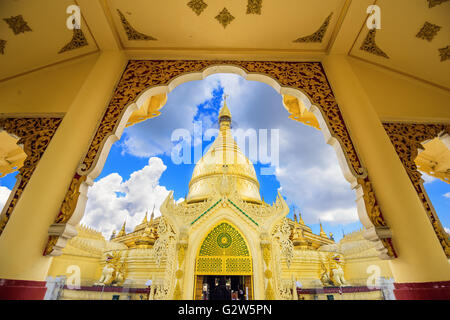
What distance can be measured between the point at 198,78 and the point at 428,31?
2.91 m

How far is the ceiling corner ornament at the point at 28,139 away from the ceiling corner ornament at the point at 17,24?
41.4 inches

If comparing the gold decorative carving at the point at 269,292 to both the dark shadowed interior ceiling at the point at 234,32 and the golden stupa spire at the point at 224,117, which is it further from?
the golden stupa spire at the point at 224,117

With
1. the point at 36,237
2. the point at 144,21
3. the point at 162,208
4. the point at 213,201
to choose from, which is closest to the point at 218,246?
the point at 213,201

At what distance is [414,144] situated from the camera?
235 cm

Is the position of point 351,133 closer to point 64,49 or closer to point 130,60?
point 130,60

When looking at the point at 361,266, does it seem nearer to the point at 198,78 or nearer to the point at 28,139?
the point at 198,78

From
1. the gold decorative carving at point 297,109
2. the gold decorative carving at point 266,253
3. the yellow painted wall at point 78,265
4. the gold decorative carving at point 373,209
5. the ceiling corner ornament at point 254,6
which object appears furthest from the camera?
the yellow painted wall at point 78,265

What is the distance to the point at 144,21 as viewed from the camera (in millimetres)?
2807

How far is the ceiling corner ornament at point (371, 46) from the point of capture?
275 centimetres

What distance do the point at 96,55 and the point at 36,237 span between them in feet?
8.34

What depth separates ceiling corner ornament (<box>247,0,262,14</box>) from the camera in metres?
2.62

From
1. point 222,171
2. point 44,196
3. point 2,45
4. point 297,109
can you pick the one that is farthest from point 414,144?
point 222,171

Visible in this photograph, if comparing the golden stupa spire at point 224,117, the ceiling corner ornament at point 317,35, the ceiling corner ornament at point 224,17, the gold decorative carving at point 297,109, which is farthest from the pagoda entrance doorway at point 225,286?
the golden stupa spire at point 224,117
